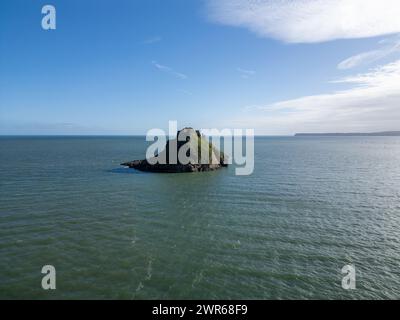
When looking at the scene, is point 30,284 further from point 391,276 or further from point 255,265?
point 391,276

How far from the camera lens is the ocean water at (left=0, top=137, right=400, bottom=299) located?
18312mm

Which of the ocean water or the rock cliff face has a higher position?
the rock cliff face

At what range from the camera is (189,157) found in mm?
68438

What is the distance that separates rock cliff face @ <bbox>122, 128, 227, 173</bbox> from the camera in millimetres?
66000

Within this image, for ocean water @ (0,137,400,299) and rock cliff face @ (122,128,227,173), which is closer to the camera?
ocean water @ (0,137,400,299)

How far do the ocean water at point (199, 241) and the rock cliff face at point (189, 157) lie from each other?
1919 cm

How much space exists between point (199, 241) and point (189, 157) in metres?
44.0

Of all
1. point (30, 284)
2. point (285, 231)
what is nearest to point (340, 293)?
point (285, 231)

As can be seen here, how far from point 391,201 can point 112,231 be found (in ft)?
126

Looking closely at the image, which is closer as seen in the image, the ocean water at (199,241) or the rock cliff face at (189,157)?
the ocean water at (199,241)

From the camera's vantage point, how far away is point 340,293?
1784cm

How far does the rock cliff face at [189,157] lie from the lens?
66.0 meters

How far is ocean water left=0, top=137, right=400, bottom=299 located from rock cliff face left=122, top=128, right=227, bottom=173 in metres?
19.2
